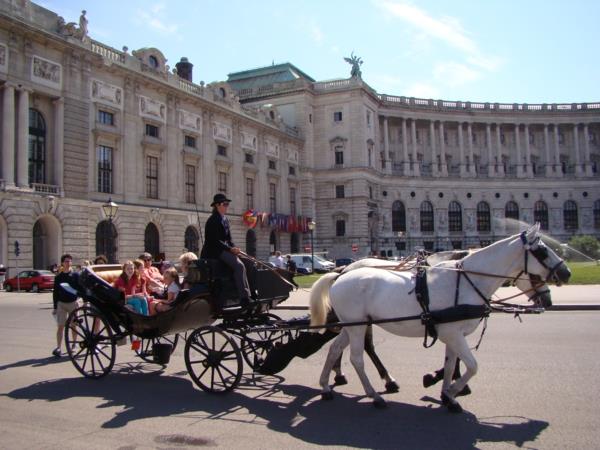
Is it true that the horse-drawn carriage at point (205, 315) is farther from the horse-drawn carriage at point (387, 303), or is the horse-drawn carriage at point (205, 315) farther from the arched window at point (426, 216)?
the arched window at point (426, 216)

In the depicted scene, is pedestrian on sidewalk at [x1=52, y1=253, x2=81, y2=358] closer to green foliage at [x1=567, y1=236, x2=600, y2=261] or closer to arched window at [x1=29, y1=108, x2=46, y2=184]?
arched window at [x1=29, y1=108, x2=46, y2=184]

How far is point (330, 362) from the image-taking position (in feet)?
24.0

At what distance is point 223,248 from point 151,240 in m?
34.8

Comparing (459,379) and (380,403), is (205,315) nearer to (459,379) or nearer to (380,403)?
(380,403)

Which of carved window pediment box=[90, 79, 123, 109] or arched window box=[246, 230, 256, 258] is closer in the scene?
carved window pediment box=[90, 79, 123, 109]

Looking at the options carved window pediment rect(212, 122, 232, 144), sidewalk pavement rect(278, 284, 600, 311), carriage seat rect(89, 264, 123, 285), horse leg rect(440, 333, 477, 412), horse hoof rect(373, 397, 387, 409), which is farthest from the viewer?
carved window pediment rect(212, 122, 232, 144)

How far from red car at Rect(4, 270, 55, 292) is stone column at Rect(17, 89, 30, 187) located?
5121mm

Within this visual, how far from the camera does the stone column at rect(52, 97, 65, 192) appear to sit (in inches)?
1319

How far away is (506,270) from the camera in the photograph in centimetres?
676

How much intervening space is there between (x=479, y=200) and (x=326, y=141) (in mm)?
24115

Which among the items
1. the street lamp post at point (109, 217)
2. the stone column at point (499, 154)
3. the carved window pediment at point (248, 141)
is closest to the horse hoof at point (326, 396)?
the street lamp post at point (109, 217)

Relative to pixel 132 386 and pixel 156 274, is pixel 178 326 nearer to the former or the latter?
pixel 132 386

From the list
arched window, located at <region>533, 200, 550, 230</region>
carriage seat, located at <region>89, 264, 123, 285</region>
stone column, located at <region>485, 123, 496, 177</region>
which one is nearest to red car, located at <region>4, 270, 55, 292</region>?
carriage seat, located at <region>89, 264, 123, 285</region>

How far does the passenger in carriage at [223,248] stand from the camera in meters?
8.11
